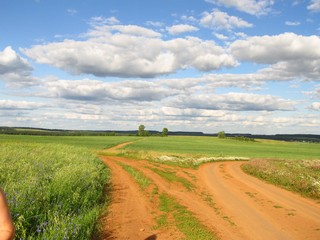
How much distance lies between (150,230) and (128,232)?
2.46ft

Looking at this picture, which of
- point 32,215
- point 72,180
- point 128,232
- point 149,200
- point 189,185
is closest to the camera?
point 32,215

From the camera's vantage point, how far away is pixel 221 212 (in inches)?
497

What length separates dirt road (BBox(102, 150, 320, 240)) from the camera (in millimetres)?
9812

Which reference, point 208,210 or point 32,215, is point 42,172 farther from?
point 208,210

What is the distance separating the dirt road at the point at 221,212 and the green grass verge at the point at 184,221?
0.25m

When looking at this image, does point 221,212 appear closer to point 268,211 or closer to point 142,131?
point 268,211

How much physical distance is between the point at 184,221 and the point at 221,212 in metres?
2.56

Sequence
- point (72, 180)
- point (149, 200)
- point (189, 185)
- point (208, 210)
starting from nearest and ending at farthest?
1. point (72, 180)
2. point (208, 210)
3. point (149, 200)
4. point (189, 185)

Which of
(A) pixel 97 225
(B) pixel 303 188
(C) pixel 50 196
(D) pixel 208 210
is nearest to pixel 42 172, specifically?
(C) pixel 50 196

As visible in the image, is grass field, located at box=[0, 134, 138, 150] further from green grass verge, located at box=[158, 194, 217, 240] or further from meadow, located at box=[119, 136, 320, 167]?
green grass verge, located at box=[158, 194, 217, 240]

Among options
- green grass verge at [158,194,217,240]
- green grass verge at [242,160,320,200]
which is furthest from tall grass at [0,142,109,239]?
green grass verge at [242,160,320,200]

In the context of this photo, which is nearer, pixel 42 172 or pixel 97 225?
pixel 97 225

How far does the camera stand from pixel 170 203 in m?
13.5

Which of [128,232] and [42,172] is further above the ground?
[42,172]
